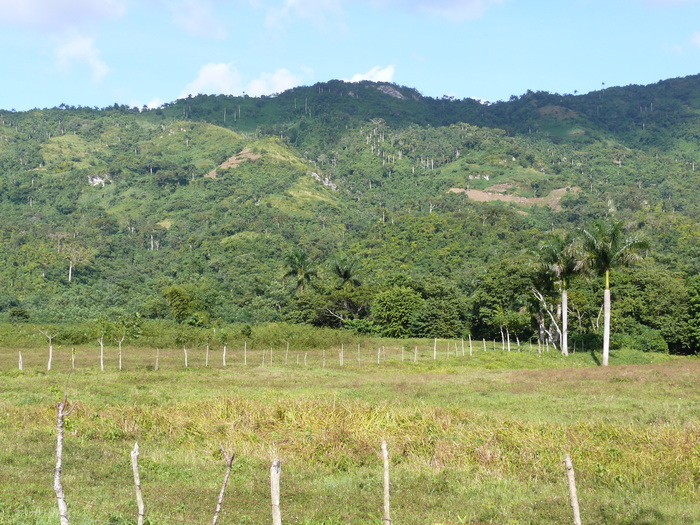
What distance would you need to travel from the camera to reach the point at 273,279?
111062 millimetres

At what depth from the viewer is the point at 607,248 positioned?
47.2m

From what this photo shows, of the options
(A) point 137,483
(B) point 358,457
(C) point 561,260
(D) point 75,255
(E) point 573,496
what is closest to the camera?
(A) point 137,483

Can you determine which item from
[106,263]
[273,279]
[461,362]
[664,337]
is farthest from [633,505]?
[106,263]

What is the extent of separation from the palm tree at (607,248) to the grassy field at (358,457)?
18749 mm

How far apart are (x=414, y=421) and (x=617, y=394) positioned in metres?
15.9

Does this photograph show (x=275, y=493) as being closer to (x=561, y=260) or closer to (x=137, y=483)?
(x=137, y=483)

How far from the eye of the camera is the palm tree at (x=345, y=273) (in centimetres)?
8519

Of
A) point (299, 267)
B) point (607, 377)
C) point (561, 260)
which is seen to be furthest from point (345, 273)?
point (607, 377)

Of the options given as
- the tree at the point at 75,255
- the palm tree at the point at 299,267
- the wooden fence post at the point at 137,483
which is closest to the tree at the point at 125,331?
the palm tree at the point at 299,267

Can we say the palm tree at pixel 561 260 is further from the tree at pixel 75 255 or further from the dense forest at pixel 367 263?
the tree at pixel 75 255

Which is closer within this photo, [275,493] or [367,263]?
[275,493]

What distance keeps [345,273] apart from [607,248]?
4432cm

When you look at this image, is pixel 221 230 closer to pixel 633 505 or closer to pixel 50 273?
pixel 50 273

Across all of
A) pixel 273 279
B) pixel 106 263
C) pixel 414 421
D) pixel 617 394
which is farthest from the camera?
pixel 106 263
